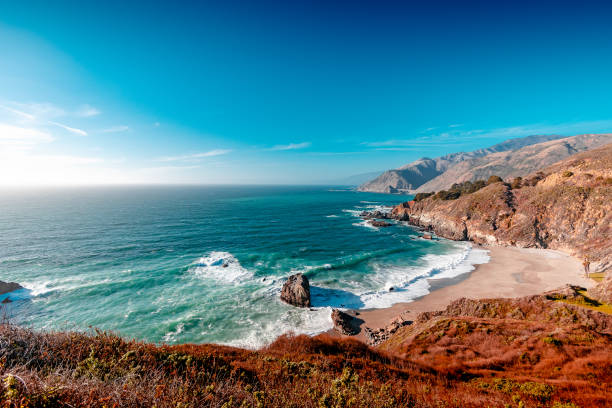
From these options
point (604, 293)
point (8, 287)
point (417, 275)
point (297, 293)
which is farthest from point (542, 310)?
point (8, 287)

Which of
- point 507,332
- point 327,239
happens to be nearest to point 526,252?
point 327,239

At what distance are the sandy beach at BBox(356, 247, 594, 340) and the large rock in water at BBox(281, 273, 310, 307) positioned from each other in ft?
21.8

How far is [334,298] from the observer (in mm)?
28734

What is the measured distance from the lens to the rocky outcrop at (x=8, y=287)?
89.2 ft

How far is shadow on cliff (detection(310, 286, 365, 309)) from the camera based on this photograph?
27.3 meters

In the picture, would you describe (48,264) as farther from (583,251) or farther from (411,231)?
(583,251)

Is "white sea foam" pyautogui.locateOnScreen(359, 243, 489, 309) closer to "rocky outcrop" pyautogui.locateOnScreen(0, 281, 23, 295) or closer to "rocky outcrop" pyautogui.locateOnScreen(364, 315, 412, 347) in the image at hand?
"rocky outcrop" pyautogui.locateOnScreen(364, 315, 412, 347)

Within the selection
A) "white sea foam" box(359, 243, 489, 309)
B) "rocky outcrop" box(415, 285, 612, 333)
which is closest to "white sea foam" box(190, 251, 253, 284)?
"white sea foam" box(359, 243, 489, 309)

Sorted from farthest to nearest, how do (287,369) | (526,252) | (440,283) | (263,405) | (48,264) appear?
(526,252), (48,264), (440,283), (287,369), (263,405)

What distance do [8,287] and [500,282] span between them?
64359 millimetres

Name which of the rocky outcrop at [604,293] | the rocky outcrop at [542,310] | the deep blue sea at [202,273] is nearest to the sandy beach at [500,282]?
the deep blue sea at [202,273]

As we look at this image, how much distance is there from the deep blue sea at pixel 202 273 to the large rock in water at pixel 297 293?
0.85 meters

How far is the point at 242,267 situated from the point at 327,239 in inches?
949

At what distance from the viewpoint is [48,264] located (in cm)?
3584
